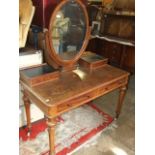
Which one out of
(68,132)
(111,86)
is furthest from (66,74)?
(68,132)

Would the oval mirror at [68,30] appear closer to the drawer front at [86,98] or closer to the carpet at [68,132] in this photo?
the drawer front at [86,98]

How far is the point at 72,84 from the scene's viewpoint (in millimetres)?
1391

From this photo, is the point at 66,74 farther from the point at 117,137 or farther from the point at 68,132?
the point at 117,137

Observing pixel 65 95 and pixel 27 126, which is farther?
pixel 27 126

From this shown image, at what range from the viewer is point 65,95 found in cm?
124

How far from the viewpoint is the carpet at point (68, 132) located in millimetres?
1624

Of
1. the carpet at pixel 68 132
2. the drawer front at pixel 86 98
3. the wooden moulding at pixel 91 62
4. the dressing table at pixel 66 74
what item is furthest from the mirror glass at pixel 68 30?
the carpet at pixel 68 132

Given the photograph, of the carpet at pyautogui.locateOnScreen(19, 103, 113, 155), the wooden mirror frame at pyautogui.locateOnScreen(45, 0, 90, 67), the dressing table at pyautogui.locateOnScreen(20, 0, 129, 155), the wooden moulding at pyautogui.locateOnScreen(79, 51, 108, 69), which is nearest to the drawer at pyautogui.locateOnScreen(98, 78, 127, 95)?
the dressing table at pyautogui.locateOnScreen(20, 0, 129, 155)

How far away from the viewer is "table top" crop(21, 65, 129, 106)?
1.22 meters

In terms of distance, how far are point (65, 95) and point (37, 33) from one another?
0.68 m

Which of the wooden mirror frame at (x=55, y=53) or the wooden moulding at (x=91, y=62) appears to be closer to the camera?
the wooden mirror frame at (x=55, y=53)
